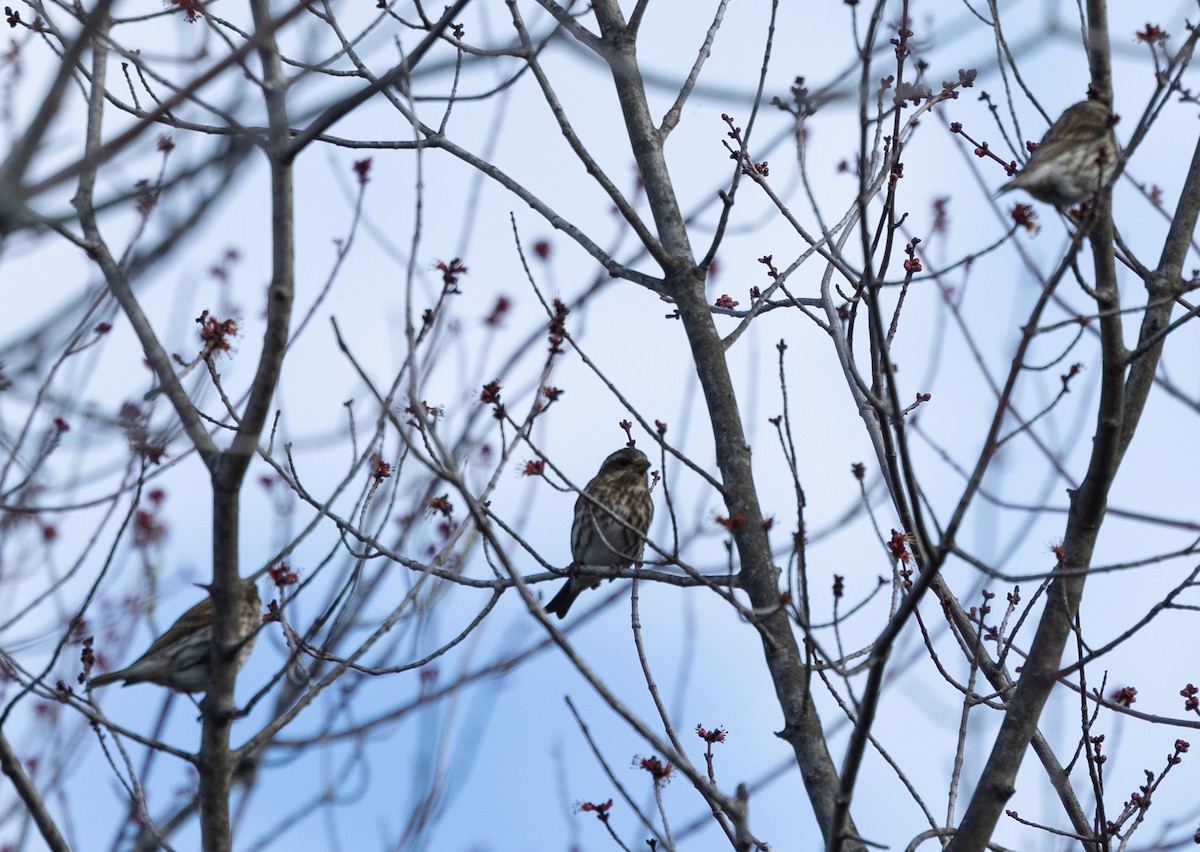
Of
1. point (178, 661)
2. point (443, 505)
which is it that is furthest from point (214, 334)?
point (178, 661)

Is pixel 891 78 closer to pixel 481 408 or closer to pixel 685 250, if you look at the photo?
pixel 685 250

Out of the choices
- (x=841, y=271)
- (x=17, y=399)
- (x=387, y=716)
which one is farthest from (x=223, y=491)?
(x=841, y=271)

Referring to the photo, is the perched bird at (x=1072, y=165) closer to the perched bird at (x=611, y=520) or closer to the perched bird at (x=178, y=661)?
the perched bird at (x=611, y=520)

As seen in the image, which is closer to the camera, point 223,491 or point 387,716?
point 223,491

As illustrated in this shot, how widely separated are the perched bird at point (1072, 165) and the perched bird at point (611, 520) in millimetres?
3736

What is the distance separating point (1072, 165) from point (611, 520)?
3942 millimetres

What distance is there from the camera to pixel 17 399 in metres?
2.97

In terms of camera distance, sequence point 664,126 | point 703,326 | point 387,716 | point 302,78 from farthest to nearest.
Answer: point 664,126 → point 703,326 → point 387,716 → point 302,78

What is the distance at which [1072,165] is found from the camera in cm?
485

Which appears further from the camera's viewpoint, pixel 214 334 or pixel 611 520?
pixel 611 520

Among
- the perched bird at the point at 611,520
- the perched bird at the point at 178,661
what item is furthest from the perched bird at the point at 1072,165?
the perched bird at the point at 178,661

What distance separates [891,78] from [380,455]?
2706mm

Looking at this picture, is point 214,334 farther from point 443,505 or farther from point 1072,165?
point 1072,165

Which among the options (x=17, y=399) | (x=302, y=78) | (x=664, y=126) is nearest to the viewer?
(x=17, y=399)
